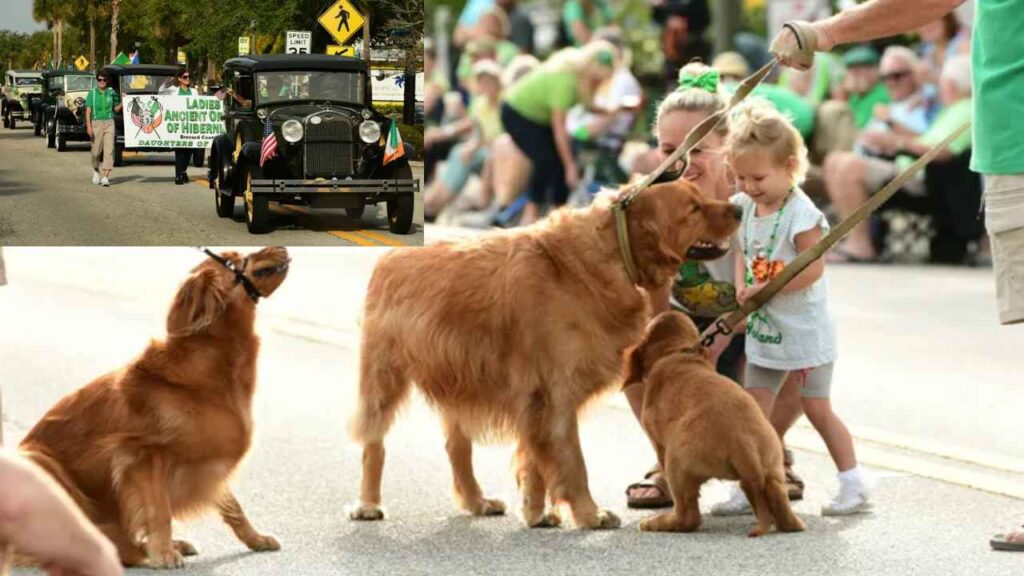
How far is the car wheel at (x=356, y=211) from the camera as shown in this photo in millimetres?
15969

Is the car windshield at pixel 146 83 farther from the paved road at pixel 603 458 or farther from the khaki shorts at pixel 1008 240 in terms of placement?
the khaki shorts at pixel 1008 240

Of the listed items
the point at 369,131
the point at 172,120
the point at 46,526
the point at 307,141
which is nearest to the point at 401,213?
the point at 369,131

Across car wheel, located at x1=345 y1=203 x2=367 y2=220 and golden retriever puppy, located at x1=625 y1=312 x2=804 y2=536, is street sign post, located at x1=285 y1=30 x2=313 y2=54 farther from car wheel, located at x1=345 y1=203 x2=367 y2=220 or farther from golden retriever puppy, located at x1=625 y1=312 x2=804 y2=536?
golden retriever puppy, located at x1=625 y1=312 x2=804 y2=536

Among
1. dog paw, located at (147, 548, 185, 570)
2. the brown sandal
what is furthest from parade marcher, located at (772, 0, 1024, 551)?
dog paw, located at (147, 548, 185, 570)

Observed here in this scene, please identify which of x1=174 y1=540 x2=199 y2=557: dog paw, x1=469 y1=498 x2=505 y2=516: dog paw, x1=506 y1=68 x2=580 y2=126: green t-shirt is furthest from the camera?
x1=506 y1=68 x2=580 y2=126: green t-shirt

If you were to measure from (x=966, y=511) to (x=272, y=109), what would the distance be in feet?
36.5

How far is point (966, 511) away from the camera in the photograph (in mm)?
6738

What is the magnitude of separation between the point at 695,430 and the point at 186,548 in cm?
183

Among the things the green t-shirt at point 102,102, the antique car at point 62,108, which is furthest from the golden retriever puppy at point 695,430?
the green t-shirt at point 102,102

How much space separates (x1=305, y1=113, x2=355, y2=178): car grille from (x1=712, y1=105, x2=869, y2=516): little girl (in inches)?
380

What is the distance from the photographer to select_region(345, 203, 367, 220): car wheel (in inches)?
629

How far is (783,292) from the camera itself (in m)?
6.66

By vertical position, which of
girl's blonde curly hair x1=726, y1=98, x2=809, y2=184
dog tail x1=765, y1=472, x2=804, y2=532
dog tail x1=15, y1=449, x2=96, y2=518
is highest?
girl's blonde curly hair x1=726, y1=98, x2=809, y2=184

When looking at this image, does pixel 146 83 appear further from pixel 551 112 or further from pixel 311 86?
pixel 551 112
